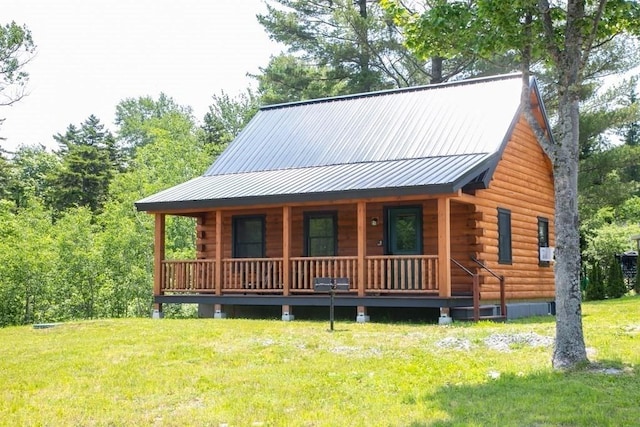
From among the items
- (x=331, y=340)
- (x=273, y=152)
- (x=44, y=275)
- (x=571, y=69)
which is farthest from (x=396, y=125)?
(x=44, y=275)

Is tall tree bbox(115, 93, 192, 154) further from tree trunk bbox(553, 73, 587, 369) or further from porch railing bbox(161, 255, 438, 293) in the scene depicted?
tree trunk bbox(553, 73, 587, 369)

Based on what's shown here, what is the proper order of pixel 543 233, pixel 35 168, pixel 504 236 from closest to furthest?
pixel 504 236 → pixel 543 233 → pixel 35 168

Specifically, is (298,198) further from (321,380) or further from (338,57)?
(338,57)

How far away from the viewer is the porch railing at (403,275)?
1630 cm

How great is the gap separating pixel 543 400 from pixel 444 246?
8.32 metres

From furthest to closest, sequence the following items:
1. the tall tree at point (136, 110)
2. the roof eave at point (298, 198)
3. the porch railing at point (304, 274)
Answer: the tall tree at point (136, 110), the porch railing at point (304, 274), the roof eave at point (298, 198)

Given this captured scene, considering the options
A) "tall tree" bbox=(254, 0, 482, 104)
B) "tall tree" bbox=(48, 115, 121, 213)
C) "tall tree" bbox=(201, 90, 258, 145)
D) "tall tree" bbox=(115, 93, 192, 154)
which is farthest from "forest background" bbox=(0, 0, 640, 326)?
"tall tree" bbox=(115, 93, 192, 154)

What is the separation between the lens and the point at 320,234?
65.2ft

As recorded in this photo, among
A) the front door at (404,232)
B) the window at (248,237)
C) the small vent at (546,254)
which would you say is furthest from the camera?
the small vent at (546,254)

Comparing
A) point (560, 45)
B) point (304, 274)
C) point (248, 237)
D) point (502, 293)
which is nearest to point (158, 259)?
point (248, 237)

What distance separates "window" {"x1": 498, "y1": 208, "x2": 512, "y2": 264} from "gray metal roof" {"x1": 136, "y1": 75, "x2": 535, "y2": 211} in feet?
7.03

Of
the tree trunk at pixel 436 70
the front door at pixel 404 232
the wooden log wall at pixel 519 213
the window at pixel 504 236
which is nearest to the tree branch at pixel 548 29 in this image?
the wooden log wall at pixel 519 213

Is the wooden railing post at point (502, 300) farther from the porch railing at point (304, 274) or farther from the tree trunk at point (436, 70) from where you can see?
the tree trunk at point (436, 70)

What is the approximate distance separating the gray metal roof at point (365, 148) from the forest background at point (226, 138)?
520 centimetres
